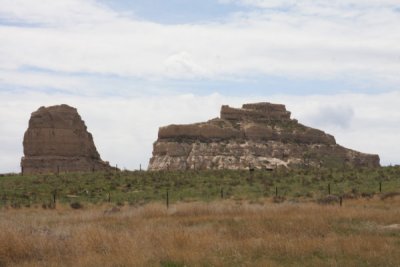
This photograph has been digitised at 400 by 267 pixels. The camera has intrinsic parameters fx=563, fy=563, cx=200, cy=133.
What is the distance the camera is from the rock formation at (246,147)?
112625mm

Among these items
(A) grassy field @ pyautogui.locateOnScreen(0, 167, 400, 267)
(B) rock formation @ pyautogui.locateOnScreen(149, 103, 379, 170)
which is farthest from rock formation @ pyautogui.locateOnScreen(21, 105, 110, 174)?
(A) grassy field @ pyautogui.locateOnScreen(0, 167, 400, 267)

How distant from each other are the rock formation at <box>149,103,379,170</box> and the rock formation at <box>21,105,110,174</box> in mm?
18850

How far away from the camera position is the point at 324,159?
378 ft

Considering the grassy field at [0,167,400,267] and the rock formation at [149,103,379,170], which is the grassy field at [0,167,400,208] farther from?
the rock formation at [149,103,379,170]

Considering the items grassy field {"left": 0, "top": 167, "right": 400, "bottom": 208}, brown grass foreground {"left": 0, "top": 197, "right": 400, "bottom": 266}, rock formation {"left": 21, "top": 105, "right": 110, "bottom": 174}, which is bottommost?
brown grass foreground {"left": 0, "top": 197, "right": 400, "bottom": 266}

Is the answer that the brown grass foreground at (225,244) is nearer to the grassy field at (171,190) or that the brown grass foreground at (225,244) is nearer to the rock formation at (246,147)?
the grassy field at (171,190)

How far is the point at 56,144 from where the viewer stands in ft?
319

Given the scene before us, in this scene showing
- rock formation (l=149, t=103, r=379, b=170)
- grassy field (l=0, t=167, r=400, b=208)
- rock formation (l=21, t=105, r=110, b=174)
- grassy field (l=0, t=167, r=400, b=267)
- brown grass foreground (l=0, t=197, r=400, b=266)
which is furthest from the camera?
rock formation (l=149, t=103, r=379, b=170)

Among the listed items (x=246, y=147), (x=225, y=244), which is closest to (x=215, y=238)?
(x=225, y=244)

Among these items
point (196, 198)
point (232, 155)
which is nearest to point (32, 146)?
point (232, 155)

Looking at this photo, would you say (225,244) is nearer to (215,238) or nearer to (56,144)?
(215,238)

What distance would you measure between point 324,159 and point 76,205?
292 feet

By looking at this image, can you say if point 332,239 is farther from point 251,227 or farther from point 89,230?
point 89,230

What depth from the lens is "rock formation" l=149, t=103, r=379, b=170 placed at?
112625 mm
